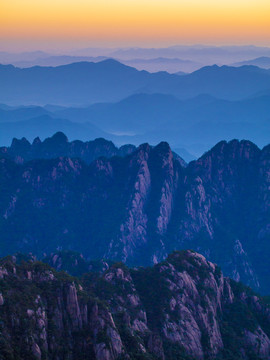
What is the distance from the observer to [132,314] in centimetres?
7875

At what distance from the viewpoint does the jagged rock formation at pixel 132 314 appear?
61062 mm

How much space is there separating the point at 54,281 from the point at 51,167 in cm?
10427

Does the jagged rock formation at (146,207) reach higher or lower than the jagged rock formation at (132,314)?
higher

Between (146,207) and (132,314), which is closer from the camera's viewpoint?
(132,314)

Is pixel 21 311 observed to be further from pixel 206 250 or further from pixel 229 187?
pixel 229 187

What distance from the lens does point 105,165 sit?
173125 millimetres

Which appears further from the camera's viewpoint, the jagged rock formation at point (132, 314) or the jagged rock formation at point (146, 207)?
the jagged rock formation at point (146, 207)

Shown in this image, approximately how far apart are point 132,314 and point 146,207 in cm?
8455

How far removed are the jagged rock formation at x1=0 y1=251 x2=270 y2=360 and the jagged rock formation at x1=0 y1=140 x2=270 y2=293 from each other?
5622 cm

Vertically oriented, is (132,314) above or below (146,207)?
below

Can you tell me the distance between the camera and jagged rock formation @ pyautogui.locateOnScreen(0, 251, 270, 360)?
200 ft

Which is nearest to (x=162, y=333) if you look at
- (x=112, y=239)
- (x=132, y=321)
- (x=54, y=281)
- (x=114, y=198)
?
(x=132, y=321)

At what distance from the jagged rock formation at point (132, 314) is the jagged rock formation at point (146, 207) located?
56217 millimetres

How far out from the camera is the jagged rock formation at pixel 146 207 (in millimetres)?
152250
